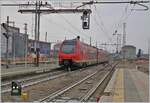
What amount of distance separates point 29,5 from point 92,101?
29705 millimetres

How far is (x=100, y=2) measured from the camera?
2794 centimetres

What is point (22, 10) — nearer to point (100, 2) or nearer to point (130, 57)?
point (100, 2)

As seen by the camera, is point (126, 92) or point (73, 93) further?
point (126, 92)

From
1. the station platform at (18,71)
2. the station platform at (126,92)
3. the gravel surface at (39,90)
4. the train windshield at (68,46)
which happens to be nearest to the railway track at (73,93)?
the gravel surface at (39,90)

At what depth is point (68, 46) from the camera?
4394 cm

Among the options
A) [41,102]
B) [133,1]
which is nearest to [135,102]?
[41,102]

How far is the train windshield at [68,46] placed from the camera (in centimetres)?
4358

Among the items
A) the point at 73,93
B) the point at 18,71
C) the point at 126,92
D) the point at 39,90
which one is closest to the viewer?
the point at 73,93

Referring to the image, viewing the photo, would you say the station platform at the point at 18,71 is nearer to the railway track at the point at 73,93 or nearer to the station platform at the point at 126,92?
the railway track at the point at 73,93

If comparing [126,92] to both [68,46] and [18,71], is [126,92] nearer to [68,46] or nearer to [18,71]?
[18,71]

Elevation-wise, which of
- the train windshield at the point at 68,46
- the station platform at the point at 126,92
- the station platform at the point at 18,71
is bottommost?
the station platform at the point at 126,92

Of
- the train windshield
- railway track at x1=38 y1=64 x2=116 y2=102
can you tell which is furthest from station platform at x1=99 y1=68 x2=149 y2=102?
the train windshield

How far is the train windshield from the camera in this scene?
43.6m

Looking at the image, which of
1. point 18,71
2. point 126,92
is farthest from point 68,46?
point 126,92
